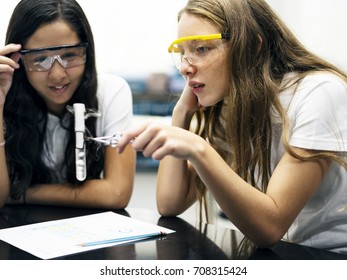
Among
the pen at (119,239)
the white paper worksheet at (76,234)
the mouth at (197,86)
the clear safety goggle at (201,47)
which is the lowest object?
the white paper worksheet at (76,234)

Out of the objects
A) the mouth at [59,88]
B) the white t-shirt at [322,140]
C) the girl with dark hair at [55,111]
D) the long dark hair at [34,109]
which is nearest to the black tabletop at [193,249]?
the white t-shirt at [322,140]

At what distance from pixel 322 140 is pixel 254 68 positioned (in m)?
0.29

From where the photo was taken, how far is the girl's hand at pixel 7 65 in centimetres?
177

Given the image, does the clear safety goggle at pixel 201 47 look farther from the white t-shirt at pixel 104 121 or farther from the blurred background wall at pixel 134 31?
the blurred background wall at pixel 134 31

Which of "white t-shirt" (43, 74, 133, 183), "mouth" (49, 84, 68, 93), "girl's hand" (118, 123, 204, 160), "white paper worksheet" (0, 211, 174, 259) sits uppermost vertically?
"mouth" (49, 84, 68, 93)

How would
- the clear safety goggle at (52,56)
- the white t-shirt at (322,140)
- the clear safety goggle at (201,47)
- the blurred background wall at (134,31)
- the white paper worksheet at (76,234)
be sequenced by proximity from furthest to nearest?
the blurred background wall at (134,31) < the clear safety goggle at (52,56) < the clear safety goggle at (201,47) < the white t-shirt at (322,140) < the white paper worksheet at (76,234)

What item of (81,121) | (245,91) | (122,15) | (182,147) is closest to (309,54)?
(245,91)

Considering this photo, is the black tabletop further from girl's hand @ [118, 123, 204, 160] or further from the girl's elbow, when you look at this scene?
girl's hand @ [118, 123, 204, 160]

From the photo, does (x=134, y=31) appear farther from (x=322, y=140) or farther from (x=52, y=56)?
(x=322, y=140)

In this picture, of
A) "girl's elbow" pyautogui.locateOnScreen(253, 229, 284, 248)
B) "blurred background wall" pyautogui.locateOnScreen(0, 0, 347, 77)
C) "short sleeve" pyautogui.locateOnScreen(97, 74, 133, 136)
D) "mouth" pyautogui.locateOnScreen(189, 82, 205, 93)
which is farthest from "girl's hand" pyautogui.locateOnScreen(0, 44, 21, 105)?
"blurred background wall" pyautogui.locateOnScreen(0, 0, 347, 77)

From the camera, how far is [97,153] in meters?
1.89

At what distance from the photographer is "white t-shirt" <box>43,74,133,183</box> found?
195cm

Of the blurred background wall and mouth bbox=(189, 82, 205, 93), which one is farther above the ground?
the blurred background wall
